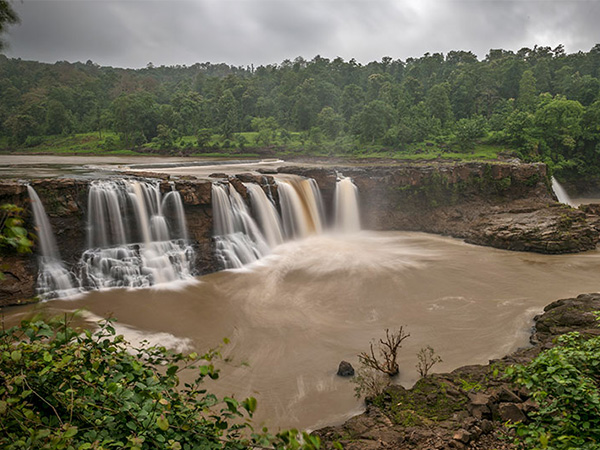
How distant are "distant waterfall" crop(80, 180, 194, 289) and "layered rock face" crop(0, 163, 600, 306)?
388 mm

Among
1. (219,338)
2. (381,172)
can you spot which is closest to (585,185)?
(381,172)

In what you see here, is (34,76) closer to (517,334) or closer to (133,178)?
(133,178)

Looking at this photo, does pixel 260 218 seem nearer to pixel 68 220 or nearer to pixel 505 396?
pixel 68 220

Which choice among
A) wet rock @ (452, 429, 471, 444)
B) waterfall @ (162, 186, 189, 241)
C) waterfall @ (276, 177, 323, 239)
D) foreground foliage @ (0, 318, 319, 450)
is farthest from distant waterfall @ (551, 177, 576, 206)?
foreground foliage @ (0, 318, 319, 450)

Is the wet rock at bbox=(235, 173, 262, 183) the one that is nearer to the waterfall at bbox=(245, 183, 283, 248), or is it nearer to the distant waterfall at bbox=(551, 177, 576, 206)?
the waterfall at bbox=(245, 183, 283, 248)

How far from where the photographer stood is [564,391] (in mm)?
3555

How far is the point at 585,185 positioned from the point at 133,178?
34779 mm

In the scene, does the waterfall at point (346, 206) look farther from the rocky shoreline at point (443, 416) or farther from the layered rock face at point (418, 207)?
the rocky shoreline at point (443, 416)

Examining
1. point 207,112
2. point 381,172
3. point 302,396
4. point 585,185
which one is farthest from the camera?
point 207,112

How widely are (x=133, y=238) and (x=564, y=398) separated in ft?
48.5

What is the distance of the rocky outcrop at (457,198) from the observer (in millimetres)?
20172

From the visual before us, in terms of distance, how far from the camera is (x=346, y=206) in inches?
915

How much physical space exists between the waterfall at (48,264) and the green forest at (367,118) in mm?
31768

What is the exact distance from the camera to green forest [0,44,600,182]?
109ft
